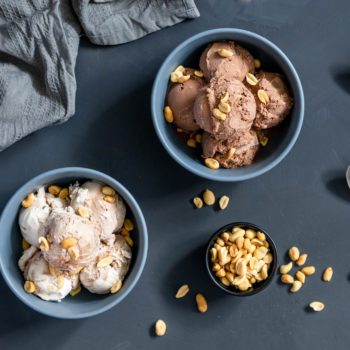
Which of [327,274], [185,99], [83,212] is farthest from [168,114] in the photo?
[327,274]

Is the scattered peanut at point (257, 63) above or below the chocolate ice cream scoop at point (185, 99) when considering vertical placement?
above

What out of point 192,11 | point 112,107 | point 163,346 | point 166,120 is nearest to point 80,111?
point 112,107

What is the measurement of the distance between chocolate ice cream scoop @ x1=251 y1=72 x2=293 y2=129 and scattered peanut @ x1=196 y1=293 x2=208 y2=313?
0.37 metres

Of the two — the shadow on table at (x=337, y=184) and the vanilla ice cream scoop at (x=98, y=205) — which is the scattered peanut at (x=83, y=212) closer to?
the vanilla ice cream scoop at (x=98, y=205)

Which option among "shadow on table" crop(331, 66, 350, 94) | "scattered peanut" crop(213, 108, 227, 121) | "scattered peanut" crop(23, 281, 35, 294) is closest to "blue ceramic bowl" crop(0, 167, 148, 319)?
"scattered peanut" crop(23, 281, 35, 294)

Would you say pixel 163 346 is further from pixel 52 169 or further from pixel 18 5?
pixel 18 5

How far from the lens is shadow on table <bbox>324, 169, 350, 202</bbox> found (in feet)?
4.46

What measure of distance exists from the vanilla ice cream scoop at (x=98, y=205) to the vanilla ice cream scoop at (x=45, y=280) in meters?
0.11

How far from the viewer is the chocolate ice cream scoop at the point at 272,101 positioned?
4.13 feet

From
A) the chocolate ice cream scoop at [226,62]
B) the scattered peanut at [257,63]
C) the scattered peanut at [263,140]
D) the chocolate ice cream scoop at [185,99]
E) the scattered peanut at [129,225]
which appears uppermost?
the chocolate ice cream scoop at [226,62]

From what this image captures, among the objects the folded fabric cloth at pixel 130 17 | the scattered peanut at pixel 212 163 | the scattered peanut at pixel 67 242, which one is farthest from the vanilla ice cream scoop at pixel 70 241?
the folded fabric cloth at pixel 130 17

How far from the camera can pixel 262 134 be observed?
1323 mm

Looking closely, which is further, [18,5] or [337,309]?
[337,309]

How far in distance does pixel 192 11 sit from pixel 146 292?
1.93 ft
